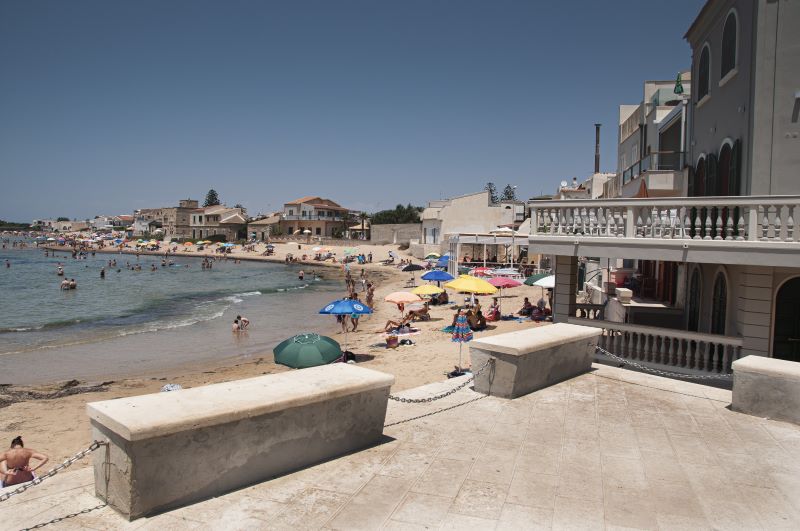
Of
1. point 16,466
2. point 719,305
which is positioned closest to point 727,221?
point 719,305

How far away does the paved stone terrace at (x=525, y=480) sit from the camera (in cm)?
450

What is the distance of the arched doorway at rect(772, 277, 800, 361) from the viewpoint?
10.0 meters

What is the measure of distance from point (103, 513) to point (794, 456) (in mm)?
6887

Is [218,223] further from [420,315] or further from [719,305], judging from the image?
[719,305]

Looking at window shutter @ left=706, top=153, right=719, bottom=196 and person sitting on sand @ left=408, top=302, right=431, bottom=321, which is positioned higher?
window shutter @ left=706, top=153, right=719, bottom=196

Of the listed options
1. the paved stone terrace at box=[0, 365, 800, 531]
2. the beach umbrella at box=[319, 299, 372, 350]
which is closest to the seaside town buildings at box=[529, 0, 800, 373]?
the paved stone terrace at box=[0, 365, 800, 531]

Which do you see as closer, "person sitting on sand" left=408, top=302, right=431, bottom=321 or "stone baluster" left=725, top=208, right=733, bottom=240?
"stone baluster" left=725, top=208, right=733, bottom=240

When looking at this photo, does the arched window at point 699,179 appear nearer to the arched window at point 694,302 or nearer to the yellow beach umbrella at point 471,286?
the arched window at point 694,302

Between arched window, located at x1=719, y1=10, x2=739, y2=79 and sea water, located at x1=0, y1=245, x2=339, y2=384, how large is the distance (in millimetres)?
18952

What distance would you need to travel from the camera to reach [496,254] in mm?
47844

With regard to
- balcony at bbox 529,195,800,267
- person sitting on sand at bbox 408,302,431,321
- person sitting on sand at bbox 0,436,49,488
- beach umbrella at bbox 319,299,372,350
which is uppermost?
balcony at bbox 529,195,800,267

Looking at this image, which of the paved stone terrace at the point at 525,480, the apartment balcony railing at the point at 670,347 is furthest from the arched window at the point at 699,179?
the paved stone terrace at the point at 525,480

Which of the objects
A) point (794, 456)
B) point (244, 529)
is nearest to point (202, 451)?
point (244, 529)

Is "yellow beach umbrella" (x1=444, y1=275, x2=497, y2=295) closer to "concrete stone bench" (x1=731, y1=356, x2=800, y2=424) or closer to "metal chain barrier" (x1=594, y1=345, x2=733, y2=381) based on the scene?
"metal chain barrier" (x1=594, y1=345, x2=733, y2=381)
